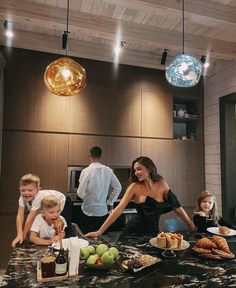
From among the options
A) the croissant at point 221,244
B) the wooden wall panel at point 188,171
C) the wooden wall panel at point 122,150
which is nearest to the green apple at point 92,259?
the croissant at point 221,244

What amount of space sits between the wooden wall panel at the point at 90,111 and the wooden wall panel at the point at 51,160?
0.28 m

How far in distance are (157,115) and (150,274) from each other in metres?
3.05

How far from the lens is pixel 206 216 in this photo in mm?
2271

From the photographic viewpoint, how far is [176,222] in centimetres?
246

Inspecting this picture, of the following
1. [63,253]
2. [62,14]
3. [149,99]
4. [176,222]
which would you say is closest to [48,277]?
[63,253]

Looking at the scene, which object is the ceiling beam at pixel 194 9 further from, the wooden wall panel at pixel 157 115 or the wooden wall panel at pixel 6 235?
the wooden wall panel at pixel 6 235

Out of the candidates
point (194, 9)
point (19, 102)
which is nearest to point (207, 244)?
point (194, 9)

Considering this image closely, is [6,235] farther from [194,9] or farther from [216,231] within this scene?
[194,9]

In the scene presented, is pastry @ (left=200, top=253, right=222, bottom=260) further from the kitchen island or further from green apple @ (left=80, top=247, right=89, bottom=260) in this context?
green apple @ (left=80, top=247, right=89, bottom=260)

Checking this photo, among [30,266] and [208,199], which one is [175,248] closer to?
[30,266]

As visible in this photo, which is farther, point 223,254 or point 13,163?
point 13,163

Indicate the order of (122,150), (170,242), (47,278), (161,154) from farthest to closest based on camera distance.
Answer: (161,154), (122,150), (170,242), (47,278)

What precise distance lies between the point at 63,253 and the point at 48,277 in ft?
0.40

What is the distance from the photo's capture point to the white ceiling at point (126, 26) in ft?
8.04
